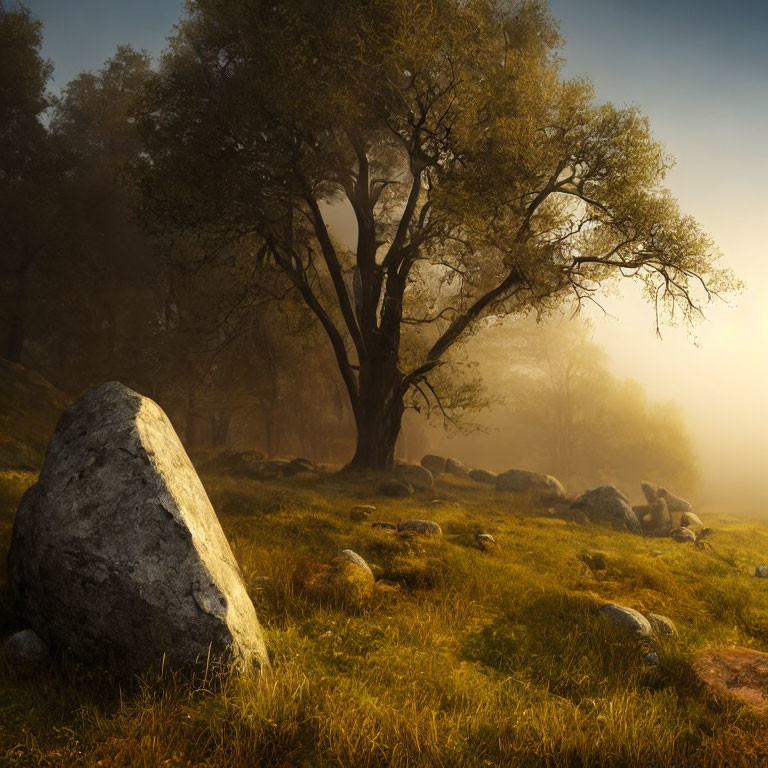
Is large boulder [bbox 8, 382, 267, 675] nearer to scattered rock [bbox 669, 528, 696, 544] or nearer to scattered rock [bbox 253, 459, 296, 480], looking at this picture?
scattered rock [bbox 253, 459, 296, 480]

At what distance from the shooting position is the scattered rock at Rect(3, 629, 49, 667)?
498 cm

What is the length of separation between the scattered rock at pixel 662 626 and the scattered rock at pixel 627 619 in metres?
0.10

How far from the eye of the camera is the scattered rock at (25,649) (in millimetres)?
4980

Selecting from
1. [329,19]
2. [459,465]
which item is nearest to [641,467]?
[459,465]

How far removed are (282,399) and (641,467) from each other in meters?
29.8

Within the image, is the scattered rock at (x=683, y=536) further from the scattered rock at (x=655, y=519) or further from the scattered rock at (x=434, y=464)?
the scattered rock at (x=434, y=464)

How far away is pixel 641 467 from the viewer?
46.0 metres

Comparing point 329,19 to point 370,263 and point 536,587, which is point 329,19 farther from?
point 536,587

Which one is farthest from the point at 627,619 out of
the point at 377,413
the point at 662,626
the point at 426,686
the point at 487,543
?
the point at 377,413

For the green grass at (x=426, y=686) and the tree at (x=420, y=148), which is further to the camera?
the tree at (x=420, y=148)

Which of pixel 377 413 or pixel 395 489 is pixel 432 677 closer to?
pixel 395 489

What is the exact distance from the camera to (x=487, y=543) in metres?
11.2

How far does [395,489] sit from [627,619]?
1245cm

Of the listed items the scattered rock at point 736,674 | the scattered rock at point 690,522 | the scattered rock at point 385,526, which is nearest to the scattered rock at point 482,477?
the scattered rock at point 690,522
